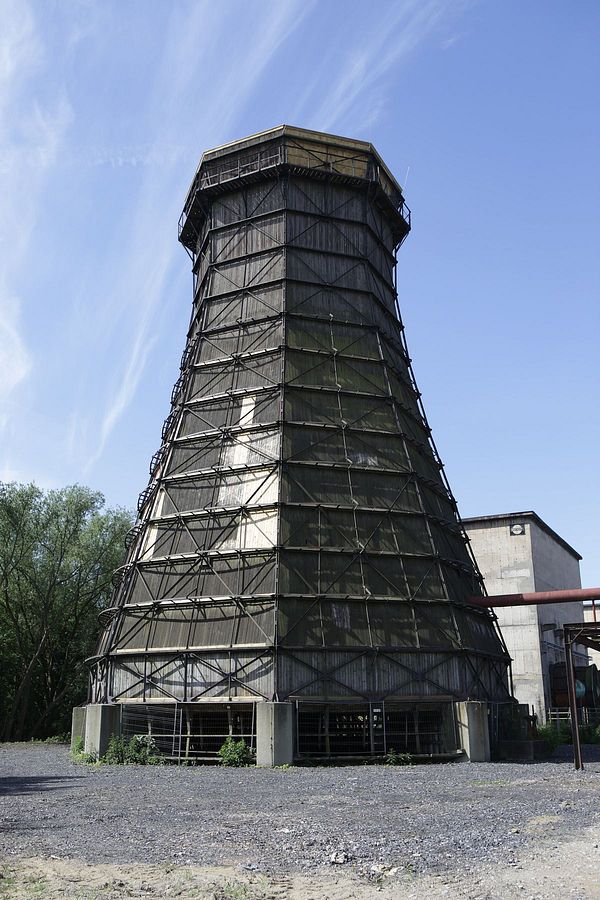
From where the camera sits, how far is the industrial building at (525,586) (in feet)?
151

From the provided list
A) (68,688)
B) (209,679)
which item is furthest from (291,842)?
(68,688)

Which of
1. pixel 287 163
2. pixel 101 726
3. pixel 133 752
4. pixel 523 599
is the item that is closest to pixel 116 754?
pixel 133 752

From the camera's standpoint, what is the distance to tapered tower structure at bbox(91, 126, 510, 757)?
92.1ft

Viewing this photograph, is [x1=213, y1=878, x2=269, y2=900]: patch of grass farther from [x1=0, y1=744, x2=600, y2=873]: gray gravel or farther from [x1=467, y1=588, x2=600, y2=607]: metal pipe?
[x1=467, y1=588, x2=600, y2=607]: metal pipe

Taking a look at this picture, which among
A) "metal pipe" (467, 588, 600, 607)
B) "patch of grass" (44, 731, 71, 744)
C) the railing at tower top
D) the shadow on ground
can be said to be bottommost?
"patch of grass" (44, 731, 71, 744)

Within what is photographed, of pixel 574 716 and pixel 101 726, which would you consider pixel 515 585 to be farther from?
pixel 101 726

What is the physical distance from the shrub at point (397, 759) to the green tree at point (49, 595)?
28364 millimetres

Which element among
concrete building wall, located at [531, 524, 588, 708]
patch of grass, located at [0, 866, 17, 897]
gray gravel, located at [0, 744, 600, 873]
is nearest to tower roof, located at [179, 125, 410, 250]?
concrete building wall, located at [531, 524, 588, 708]

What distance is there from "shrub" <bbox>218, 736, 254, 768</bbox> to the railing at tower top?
87.8ft

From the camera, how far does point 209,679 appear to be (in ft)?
91.8

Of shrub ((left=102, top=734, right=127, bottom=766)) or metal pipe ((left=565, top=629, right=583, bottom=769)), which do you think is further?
shrub ((left=102, top=734, right=127, bottom=766))

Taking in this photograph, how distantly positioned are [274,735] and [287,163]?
26630 mm

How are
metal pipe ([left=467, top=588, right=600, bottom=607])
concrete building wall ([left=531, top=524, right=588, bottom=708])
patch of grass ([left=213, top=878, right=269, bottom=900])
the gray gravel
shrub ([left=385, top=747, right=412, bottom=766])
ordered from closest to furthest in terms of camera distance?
patch of grass ([left=213, top=878, right=269, bottom=900])
the gray gravel
shrub ([left=385, top=747, right=412, bottom=766])
metal pipe ([left=467, top=588, right=600, bottom=607])
concrete building wall ([left=531, top=524, right=588, bottom=708])

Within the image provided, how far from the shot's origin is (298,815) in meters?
14.8
